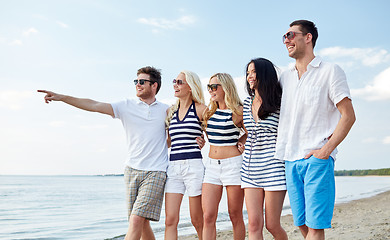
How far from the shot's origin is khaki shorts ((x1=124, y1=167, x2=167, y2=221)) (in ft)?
14.8

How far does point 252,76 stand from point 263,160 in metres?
0.93

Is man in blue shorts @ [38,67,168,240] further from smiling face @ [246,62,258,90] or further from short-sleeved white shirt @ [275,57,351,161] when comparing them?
short-sleeved white shirt @ [275,57,351,161]

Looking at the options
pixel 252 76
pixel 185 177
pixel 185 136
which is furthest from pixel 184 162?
pixel 252 76

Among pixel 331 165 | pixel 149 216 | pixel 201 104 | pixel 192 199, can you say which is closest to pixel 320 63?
pixel 331 165

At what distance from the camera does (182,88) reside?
4.83m

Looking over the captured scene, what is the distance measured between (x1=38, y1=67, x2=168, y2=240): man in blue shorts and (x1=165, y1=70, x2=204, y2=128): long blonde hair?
0.10m

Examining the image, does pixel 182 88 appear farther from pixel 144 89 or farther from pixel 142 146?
pixel 142 146

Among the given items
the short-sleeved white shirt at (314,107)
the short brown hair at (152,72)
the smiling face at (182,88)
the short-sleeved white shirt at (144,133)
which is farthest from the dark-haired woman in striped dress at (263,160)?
the short brown hair at (152,72)

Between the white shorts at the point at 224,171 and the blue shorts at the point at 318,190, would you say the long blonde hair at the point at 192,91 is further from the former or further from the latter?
the blue shorts at the point at 318,190

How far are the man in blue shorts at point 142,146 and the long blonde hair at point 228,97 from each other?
674mm

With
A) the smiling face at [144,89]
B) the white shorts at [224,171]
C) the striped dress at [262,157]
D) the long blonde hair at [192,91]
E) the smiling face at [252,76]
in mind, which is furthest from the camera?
the smiling face at [144,89]

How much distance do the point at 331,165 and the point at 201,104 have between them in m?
2.02

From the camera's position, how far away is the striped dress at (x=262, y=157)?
3.74 metres

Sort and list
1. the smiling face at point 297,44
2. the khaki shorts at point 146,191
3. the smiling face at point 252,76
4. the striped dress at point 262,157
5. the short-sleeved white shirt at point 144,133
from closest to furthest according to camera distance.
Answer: the smiling face at point 297,44 → the striped dress at point 262,157 → the smiling face at point 252,76 → the khaki shorts at point 146,191 → the short-sleeved white shirt at point 144,133
